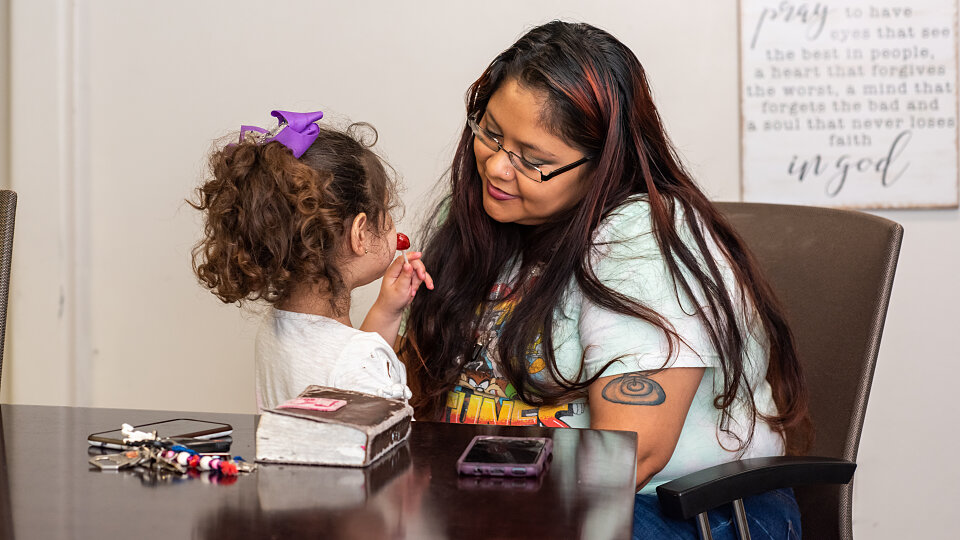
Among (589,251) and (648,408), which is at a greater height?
(589,251)

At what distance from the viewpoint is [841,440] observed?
1.56 m

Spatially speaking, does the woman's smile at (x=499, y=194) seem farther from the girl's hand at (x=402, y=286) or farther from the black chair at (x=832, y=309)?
the black chair at (x=832, y=309)

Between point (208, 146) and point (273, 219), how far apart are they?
1496mm

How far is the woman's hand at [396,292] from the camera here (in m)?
1.60

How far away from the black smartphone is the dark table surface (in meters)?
0.02

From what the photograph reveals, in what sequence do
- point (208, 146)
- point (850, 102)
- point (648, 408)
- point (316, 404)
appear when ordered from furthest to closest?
point (208, 146) < point (850, 102) < point (648, 408) < point (316, 404)

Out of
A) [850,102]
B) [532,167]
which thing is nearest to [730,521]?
[532,167]

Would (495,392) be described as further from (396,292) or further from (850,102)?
(850,102)

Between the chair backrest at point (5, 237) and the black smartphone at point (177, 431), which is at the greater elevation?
the chair backrest at point (5, 237)

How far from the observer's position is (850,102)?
2.53 m

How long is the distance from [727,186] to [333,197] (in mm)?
1446

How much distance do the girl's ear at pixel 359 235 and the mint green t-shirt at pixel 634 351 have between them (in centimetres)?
25

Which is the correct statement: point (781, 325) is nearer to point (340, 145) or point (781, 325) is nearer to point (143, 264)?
point (340, 145)

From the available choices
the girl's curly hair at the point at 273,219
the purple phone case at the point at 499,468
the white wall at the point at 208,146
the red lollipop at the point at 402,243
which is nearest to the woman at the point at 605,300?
the red lollipop at the point at 402,243
